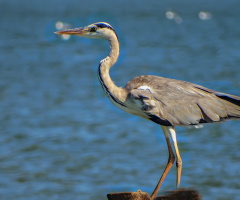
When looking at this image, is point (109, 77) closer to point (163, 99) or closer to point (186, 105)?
point (163, 99)

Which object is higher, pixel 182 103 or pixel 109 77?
pixel 109 77

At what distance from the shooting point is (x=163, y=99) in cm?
745

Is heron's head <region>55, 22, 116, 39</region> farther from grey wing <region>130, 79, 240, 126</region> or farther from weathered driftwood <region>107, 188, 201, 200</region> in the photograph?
weathered driftwood <region>107, 188, 201, 200</region>

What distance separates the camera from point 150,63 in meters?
25.3

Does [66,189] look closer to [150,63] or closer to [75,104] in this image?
[75,104]

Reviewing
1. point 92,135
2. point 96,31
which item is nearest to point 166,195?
point 96,31

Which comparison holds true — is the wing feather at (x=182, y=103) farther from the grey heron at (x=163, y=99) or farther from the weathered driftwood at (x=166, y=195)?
the weathered driftwood at (x=166, y=195)

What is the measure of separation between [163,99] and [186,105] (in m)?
0.36

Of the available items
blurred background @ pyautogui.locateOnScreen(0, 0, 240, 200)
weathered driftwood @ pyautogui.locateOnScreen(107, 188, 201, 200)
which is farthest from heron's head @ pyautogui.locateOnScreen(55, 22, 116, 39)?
weathered driftwood @ pyautogui.locateOnScreen(107, 188, 201, 200)

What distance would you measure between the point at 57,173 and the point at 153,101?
217 inches

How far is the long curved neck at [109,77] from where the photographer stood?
7262 mm

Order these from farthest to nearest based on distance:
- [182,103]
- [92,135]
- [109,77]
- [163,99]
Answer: [92,135]
[182,103]
[163,99]
[109,77]

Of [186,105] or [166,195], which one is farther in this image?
[186,105]

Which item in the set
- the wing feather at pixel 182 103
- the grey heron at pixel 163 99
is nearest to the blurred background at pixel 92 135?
the grey heron at pixel 163 99
